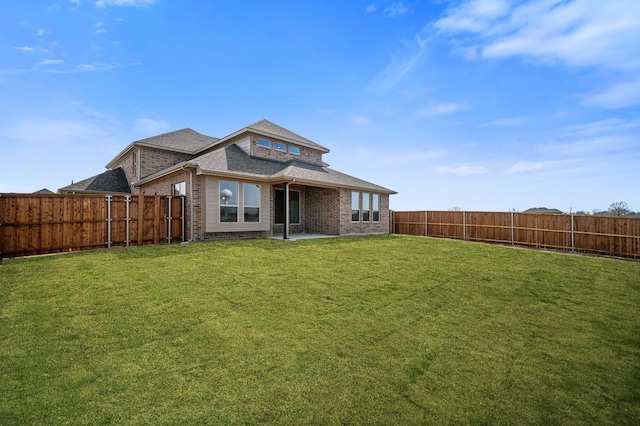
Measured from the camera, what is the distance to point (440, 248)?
12258 millimetres

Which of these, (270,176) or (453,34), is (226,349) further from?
(453,34)

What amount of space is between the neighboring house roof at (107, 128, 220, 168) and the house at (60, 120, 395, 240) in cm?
6

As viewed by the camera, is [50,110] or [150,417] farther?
[50,110]

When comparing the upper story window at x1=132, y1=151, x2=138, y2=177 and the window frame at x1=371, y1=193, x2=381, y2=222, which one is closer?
the upper story window at x1=132, y1=151, x2=138, y2=177

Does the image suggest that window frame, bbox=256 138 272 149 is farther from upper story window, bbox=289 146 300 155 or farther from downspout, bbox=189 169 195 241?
downspout, bbox=189 169 195 241

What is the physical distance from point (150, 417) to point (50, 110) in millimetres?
13308

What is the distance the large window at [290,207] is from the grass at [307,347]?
8.39 m

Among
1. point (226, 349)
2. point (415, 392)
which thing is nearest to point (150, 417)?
point (226, 349)

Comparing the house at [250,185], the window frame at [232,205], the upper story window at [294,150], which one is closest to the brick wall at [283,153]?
the house at [250,185]

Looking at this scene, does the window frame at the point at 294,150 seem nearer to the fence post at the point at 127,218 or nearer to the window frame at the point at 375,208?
the window frame at the point at 375,208

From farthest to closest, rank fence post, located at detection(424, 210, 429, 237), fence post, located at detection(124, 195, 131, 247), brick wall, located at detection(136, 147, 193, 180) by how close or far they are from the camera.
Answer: fence post, located at detection(424, 210, 429, 237) < brick wall, located at detection(136, 147, 193, 180) < fence post, located at detection(124, 195, 131, 247)

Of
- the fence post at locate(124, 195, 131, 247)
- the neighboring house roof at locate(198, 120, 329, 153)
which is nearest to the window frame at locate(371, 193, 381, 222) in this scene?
the neighboring house roof at locate(198, 120, 329, 153)

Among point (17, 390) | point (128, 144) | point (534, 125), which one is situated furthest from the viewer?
point (128, 144)

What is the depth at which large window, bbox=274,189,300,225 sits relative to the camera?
15.9 m
